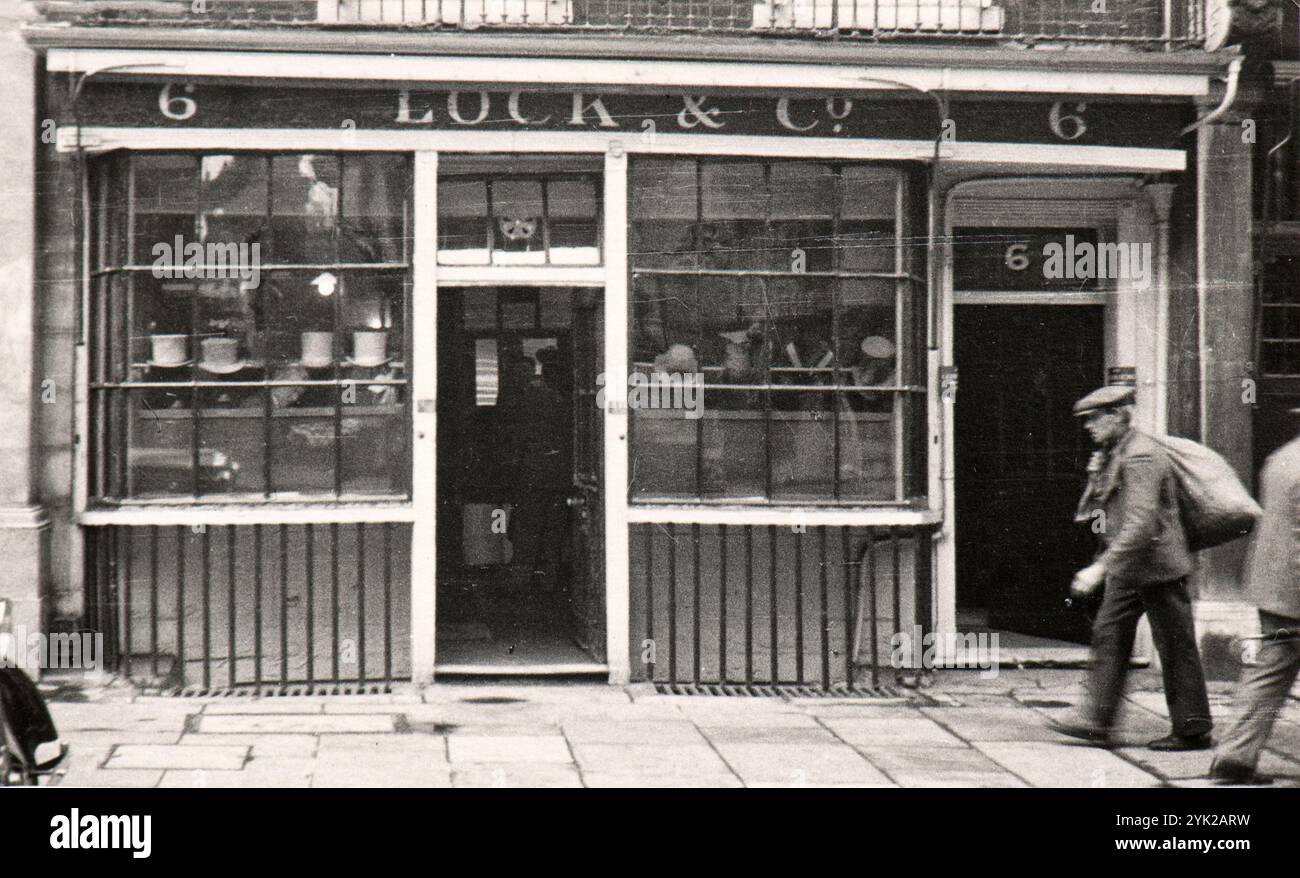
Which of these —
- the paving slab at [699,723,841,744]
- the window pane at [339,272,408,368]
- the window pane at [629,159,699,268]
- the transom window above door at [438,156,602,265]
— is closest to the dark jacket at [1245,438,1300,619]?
A: the paving slab at [699,723,841,744]

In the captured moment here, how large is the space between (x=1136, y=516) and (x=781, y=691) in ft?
8.24

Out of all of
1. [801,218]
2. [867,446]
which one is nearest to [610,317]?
[801,218]

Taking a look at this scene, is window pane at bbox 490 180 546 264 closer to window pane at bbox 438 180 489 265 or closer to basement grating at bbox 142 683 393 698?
window pane at bbox 438 180 489 265

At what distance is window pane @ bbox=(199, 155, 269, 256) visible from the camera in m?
8.59

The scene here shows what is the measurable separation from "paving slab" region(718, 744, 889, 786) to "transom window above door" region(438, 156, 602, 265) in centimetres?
311

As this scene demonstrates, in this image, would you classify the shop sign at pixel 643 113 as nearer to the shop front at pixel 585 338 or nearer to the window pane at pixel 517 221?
the shop front at pixel 585 338

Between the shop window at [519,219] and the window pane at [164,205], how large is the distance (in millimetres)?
1413

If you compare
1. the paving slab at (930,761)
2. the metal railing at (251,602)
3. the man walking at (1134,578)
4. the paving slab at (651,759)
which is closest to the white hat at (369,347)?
the metal railing at (251,602)

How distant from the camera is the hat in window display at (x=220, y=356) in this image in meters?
8.63

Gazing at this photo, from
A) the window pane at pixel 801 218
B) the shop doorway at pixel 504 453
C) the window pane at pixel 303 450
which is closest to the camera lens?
the window pane at pixel 303 450

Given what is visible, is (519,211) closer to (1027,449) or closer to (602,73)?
(602,73)

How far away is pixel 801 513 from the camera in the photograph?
8.88 metres

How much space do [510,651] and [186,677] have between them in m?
1.94

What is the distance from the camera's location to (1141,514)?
717 cm
